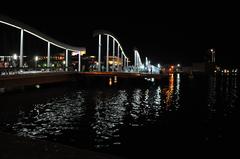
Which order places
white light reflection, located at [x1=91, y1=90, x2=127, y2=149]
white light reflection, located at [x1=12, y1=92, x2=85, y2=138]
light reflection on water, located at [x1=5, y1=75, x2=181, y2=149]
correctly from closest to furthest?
white light reflection, located at [x1=91, y1=90, x2=127, y2=149] → light reflection on water, located at [x1=5, y1=75, x2=181, y2=149] → white light reflection, located at [x1=12, y1=92, x2=85, y2=138]

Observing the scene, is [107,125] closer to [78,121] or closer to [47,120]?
[78,121]

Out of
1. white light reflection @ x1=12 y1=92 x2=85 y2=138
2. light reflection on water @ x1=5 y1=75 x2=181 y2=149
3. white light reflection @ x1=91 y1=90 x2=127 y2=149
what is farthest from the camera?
white light reflection @ x1=12 y1=92 x2=85 y2=138

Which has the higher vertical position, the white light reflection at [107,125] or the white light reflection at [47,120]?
the white light reflection at [47,120]

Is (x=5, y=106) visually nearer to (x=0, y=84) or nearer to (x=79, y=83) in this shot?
(x=0, y=84)

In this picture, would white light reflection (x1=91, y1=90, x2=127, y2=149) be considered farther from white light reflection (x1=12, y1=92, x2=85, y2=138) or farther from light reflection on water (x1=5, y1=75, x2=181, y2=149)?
white light reflection (x1=12, y1=92, x2=85, y2=138)

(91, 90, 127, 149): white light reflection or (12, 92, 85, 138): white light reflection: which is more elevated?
(12, 92, 85, 138): white light reflection

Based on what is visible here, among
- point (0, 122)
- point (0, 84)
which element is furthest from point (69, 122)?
point (0, 84)

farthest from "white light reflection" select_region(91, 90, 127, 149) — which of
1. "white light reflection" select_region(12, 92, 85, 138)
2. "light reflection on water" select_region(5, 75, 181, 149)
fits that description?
"white light reflection" select_region(12, 92, 85, 138)

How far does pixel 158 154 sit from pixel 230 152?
3.98 meters

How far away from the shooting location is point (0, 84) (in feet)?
115

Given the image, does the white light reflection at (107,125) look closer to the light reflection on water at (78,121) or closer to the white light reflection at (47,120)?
Answer: the light reflection on water at (78,121)

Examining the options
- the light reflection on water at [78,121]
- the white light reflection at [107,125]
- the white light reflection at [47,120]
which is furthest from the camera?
the white light reflection at [47,120]

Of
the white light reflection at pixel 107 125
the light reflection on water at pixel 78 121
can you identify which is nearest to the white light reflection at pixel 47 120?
the light reflection on water at pixel 78 121

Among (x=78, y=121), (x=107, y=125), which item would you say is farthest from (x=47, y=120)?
(x=107, y=125)
